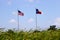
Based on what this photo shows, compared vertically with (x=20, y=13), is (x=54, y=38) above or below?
below

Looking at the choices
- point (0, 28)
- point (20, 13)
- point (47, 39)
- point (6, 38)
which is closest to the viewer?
point (47, 39)

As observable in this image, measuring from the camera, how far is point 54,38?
25.0 feet

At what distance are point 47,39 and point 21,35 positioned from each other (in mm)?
1587

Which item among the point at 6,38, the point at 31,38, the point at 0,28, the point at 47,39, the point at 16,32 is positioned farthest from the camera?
the point at 0,28

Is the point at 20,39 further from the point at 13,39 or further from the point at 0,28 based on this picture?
the point at 0,28

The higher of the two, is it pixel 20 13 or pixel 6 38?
pixel 20 13

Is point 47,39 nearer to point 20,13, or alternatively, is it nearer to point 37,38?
point 37,38

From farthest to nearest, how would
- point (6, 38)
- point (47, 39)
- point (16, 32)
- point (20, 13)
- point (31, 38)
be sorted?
point (20, 13) < point (16, 32) < point (6, 38) < point (31, 38) < point (47, 39)

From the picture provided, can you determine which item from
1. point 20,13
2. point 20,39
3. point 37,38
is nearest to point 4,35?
point 20,39

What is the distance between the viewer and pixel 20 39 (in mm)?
8078

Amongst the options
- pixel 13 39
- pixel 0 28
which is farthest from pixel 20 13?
pixel 13 39

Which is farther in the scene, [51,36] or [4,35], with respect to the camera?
[4,35]

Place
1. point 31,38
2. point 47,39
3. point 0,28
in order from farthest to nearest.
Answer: point 0,28, point 31,38, point 47,39

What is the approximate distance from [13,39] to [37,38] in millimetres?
1021
